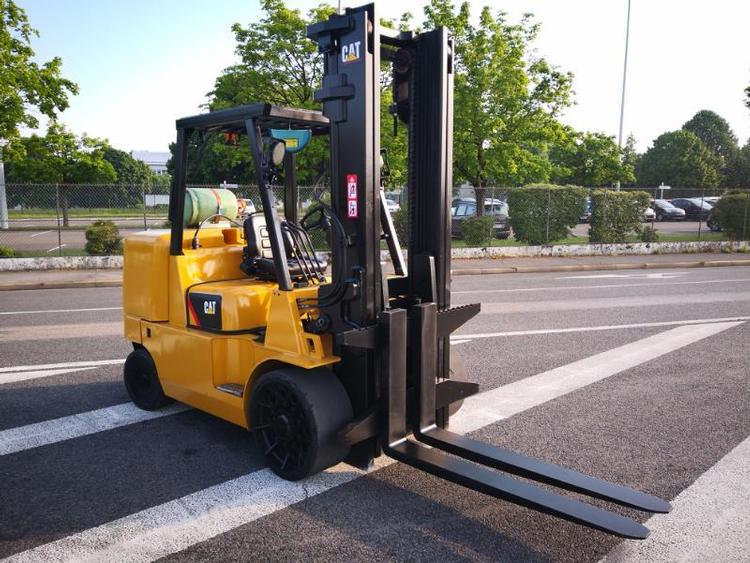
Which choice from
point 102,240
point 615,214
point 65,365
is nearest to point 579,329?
point 65,365

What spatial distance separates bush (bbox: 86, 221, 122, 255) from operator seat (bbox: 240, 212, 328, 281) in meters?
14.1

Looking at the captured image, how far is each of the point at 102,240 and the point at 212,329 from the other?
14514 mm

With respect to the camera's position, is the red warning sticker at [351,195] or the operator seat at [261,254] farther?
the operator seat at [261,254]

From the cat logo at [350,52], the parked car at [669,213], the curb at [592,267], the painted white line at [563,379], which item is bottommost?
the painted white line at [563,379]

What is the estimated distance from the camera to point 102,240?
17.5 meters

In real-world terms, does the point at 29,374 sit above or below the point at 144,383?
below

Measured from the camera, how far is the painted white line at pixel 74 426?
480 centimetres

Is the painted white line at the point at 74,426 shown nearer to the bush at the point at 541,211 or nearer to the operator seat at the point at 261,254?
the operator seat at the point at 261,254

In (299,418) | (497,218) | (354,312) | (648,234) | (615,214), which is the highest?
(615,214)

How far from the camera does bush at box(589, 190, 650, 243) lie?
21.8 meters

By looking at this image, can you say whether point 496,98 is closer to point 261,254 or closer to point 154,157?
point 261,254

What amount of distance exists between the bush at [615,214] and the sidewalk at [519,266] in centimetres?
114

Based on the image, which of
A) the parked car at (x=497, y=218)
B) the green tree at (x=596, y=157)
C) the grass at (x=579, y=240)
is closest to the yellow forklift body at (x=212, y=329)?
Answer: the grass at (x=579, y=240)

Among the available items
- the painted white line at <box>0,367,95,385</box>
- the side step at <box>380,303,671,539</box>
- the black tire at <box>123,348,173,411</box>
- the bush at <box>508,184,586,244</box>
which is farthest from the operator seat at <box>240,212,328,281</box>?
the bush at <box>508,184,586,244</box>
